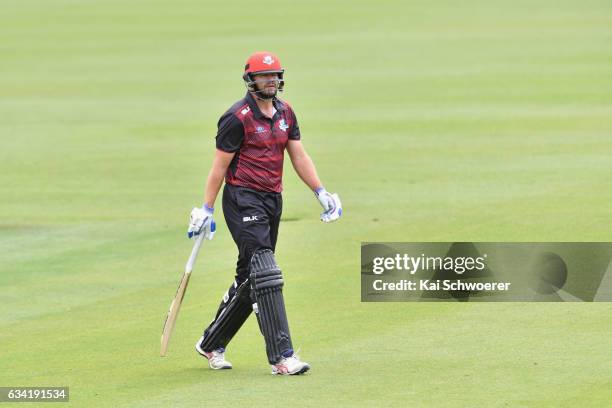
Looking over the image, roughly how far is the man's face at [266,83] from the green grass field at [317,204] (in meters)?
1.89

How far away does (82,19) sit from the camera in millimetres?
48219

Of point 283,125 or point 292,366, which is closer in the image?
point 292,366

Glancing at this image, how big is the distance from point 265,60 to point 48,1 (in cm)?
4673

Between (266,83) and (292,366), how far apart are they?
1936 millimetres

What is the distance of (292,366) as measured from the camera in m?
9.88

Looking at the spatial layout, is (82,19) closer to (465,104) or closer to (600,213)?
(465,104)

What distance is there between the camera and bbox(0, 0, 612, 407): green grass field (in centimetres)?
1000

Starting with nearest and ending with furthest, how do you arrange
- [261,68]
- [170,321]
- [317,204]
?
[261,68] < [170,321] < [317,204]

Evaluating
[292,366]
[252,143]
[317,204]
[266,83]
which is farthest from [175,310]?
[317,204]

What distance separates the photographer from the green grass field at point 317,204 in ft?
32.8

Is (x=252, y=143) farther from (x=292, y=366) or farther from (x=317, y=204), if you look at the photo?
(x=317, y=204)

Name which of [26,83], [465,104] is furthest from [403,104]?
[26,83]

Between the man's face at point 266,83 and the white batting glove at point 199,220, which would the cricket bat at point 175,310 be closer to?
the white batting glove at point 199,220

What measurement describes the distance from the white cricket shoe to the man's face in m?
1.80
